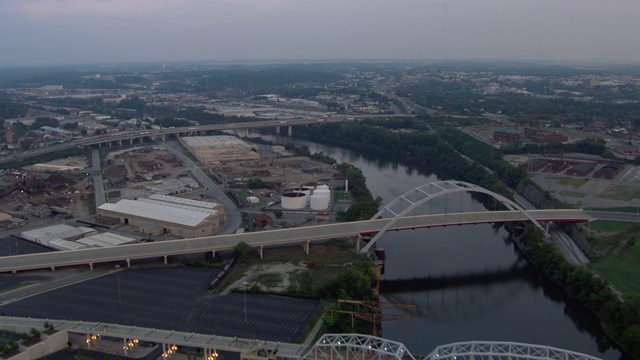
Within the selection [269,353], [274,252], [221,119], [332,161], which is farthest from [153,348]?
[221,119]

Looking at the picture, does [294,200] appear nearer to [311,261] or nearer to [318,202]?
[318,202]

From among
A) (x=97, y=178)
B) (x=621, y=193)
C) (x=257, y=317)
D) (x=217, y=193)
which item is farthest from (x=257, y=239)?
(x=621, y=193)

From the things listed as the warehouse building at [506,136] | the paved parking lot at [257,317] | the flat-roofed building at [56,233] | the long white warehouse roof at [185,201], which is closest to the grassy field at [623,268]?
the paved parking lot at [257,317]

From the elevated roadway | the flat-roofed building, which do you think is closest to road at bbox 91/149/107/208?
the flat-roofed building

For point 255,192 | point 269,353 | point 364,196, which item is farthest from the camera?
point 255,192

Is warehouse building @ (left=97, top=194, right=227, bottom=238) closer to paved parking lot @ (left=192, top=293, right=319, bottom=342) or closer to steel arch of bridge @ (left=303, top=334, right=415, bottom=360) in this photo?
paved parking lot @ (left=192, top=293, right=319, bottom=342)

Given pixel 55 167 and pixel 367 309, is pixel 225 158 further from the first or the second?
pixel 367 309
